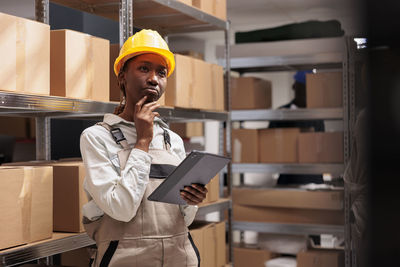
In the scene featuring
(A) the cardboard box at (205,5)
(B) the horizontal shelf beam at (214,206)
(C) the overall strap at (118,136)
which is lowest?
(B) the horizontal shelf beam at (214,206)

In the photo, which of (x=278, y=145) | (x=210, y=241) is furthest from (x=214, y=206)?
(x=278, y=145)

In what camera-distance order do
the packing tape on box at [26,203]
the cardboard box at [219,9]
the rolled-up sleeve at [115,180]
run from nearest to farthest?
the rolled-up sleeve at [115,180] → the packing tape on box at [26,203] → the cardboard box at [219,9]

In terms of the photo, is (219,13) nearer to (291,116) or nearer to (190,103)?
(190,103)

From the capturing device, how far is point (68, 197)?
7.26 feet

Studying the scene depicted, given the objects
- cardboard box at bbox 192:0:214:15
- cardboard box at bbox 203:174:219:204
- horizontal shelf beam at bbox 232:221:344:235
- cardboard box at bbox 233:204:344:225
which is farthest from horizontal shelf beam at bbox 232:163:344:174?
cardboard box at bbox 192:0:214:15

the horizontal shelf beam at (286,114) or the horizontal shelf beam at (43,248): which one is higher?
the horizontal shelf beam at (286,114)

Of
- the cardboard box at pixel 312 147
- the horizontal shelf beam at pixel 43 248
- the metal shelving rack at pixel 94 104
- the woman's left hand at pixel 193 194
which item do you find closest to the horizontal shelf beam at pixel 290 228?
the cardboard box at pixel 312 147

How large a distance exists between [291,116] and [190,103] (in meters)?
1.53

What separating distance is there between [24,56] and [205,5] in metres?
1.64

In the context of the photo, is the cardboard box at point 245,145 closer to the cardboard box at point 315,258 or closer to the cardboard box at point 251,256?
the cardboard box at point 251,256

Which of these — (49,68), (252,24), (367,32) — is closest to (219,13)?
(49,68)

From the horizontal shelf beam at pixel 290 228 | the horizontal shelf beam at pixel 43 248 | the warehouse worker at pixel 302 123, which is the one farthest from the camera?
the warehouse worker at pixel 302 123

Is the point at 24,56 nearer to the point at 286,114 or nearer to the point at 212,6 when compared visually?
the point at 212,6

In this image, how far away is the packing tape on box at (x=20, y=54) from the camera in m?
1.89
